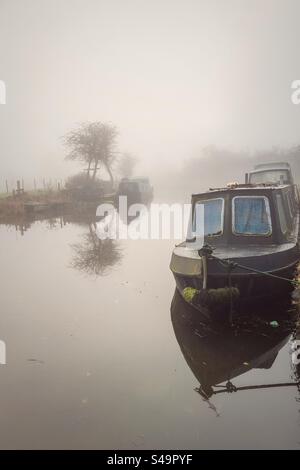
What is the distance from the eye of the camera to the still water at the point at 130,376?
5141mm

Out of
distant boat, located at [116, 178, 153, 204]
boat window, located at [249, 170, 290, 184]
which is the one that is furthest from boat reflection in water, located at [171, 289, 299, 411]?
distant boat, located at [116, 178, 153, 204]

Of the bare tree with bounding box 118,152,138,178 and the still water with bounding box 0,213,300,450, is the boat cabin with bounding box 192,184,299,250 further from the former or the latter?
the bare tree with bounding box 118,152,138,178

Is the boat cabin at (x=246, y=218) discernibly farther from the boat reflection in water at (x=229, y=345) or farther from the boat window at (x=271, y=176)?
the boat window at (x=271, y=176)

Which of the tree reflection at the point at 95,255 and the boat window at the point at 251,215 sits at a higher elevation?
the boat window at the point at 251,215

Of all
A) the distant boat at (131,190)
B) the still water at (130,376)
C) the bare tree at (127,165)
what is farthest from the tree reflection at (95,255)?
the bare tree at (127,165)

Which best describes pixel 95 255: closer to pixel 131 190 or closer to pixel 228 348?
pixel 228 348

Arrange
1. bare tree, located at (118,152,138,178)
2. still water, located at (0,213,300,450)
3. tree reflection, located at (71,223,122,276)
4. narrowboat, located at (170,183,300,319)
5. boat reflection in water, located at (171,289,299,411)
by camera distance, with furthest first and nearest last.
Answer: bare tree, located at (118,152,138,178) → tree reflection, located at (71,223,122,276) → narrowboat, located at (170,183,300,319) → boat reflection in water, located at (171,289,299,411) → still water, located at (0,213,300,450)

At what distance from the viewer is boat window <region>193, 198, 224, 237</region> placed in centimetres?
1045

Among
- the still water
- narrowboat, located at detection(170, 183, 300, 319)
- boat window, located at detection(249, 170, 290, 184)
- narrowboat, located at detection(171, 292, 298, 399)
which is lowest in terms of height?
the still water

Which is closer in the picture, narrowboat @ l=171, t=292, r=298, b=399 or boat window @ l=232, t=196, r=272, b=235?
narrowboat @ l=171, t=292, r=298, b=399

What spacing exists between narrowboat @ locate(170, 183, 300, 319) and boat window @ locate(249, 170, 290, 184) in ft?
30.1

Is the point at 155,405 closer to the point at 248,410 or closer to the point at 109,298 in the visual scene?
the point at 248,410

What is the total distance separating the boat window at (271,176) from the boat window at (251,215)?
11012 millimetres

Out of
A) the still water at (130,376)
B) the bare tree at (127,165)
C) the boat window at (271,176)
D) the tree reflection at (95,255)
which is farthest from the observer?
the bare tree at (127,165)
